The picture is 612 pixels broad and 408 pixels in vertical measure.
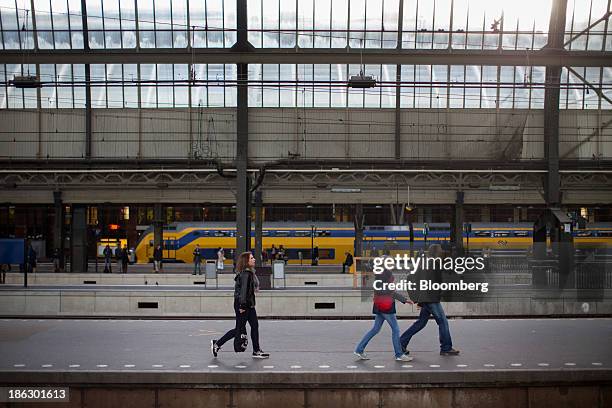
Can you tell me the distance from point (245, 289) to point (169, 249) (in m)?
46.2

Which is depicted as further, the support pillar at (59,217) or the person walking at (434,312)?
the support pillar at (59,217)

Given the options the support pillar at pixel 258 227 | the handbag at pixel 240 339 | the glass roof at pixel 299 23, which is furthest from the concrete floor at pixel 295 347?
the glass roof at pixel 299 23

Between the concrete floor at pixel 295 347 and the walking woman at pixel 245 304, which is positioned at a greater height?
the walking woman at pixel 245 304

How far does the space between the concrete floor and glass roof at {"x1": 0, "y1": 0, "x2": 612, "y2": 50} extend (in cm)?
2555

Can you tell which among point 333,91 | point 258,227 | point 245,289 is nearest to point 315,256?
point 258,227

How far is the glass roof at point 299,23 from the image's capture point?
39844 millimetres

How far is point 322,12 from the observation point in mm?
39844

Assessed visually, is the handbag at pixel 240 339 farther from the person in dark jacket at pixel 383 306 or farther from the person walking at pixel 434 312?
the person walking at pixel 434 312

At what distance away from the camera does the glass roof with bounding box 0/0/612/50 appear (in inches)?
1569

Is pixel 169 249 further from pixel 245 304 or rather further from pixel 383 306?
pixel 383 306

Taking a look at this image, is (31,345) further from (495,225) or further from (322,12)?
(495,225)

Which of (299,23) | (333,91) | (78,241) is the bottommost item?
(78,241)

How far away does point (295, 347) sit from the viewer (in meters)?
13.1

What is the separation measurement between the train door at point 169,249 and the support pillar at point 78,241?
19.4m
